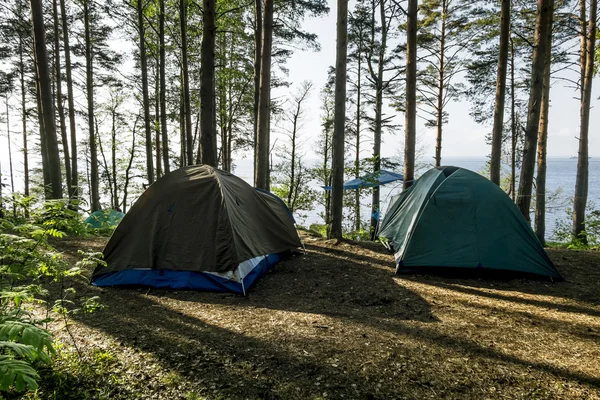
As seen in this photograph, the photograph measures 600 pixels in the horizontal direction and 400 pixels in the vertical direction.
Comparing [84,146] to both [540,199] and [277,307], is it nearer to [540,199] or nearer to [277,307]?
[277,307]

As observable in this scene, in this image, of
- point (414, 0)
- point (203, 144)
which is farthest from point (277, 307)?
point (414, 0)

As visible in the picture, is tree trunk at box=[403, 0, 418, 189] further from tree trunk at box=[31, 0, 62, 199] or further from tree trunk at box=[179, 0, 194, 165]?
tree trunk at box=[31, 0, 62, 199]

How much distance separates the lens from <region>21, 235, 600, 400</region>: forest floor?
7.94ft

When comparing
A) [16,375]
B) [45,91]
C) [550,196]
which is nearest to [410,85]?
[16,375]

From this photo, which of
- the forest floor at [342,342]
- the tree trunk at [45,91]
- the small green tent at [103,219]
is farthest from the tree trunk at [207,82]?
the small green tent at [103,219]

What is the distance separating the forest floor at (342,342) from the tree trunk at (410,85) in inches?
141

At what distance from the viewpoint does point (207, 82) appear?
7.16 meters

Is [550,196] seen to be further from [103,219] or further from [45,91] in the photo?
[45,91]

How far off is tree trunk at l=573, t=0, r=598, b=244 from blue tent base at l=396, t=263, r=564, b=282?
7314mm

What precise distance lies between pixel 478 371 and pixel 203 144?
6361 mm

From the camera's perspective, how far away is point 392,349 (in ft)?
9.70

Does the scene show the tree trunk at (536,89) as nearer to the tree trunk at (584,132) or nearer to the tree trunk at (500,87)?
the tree trunk at (500,87)

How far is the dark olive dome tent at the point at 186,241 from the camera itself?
15.3ft

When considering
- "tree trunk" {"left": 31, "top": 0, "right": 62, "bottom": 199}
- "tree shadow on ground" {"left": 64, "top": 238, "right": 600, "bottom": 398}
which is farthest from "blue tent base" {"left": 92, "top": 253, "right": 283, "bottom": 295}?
"tree trunk" {"left": 31, "top": 0, "right": 62, "bottom": 199}
